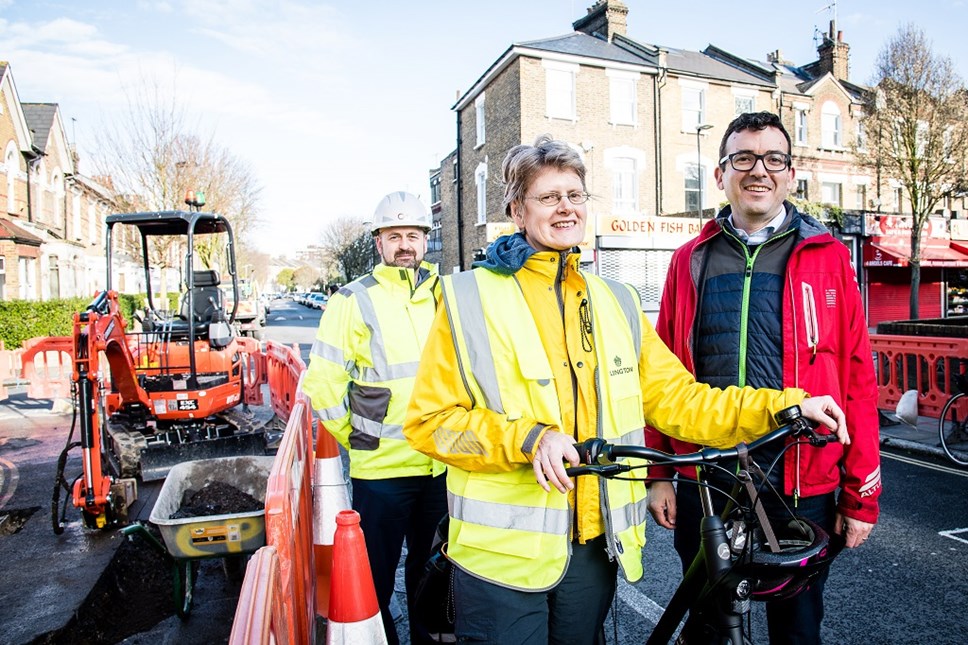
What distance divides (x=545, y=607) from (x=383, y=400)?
1668 mm

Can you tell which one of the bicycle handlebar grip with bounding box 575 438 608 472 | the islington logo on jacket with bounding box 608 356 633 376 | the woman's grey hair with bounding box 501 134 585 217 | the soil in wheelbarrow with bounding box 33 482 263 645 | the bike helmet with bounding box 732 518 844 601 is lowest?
the soil in wheelbarrow with bounding box 33 482 263 645

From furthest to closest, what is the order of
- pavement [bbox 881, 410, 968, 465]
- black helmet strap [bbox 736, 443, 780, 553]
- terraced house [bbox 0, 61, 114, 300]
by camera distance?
terraced house [bbox 0, 61, 114, 300], pavement [bbox 881, 410, 968, 465], black helmet strap [bbox 736, 443, 780, 553]

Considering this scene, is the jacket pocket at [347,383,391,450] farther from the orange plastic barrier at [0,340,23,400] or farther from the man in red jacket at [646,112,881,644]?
the orange plastic barrier at [0,340,23,400]

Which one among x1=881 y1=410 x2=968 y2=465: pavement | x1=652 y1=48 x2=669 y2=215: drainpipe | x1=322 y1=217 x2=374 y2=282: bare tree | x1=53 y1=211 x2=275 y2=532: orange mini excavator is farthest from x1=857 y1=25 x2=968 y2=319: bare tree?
x1=322 y1=217 x2=374 y2=282: bare tree

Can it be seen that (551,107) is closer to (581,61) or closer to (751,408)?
(581,61)

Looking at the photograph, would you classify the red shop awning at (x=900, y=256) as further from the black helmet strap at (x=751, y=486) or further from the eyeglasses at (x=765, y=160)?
the black helmet strap at (x=751, y=486)

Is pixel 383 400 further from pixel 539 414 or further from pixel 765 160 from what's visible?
pixel 765 160

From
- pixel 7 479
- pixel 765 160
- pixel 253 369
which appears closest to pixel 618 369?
pixel 765 160

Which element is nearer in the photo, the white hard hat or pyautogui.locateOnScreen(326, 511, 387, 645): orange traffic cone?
pyautogui.locateOnScreen(326, 511, 387, 645): orange traffic cone

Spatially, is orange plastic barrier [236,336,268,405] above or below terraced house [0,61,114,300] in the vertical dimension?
below

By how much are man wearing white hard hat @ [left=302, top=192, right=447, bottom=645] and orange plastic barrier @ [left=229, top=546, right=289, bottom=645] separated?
113cm

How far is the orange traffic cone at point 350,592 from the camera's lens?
2.78 metres


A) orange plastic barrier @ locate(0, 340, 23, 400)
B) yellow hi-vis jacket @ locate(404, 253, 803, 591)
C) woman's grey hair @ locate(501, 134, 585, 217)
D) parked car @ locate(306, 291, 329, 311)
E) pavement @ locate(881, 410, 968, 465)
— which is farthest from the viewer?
parked car @ locate(306, 291, 329, 311)

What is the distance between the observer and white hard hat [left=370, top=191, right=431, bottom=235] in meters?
3.81
